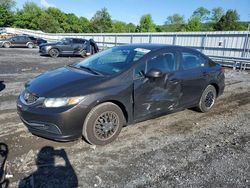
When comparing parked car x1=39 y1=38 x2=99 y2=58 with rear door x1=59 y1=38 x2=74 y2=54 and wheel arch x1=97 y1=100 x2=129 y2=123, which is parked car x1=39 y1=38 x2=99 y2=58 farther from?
wheel arch x1=97 y1=100 x2=129 y2=123

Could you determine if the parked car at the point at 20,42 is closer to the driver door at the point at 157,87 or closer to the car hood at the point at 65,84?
the car hood at the point at 65,84

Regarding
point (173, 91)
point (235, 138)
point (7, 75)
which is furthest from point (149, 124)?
point (7, 75)

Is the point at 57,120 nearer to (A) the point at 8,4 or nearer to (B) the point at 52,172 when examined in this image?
→ (B) the point at 52,172

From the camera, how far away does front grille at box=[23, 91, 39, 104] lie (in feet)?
12.8

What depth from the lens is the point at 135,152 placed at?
4.02 meters

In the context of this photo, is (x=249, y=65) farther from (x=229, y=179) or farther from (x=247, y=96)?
(x=229, y=179)

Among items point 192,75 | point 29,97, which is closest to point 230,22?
point 192,75

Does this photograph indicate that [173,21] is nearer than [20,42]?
No

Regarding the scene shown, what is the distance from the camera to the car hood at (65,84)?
3.84m

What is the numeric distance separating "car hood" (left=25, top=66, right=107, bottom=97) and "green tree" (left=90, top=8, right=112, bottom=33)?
67201 millimetres

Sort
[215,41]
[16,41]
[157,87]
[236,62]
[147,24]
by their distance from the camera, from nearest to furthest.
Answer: [157,87] → [236,62] → [215,41] → [16,41] → [147,24]

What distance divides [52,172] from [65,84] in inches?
54.2

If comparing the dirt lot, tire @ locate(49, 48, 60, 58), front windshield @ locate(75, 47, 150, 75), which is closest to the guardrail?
the dirt lot

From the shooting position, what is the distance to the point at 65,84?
158 inches
